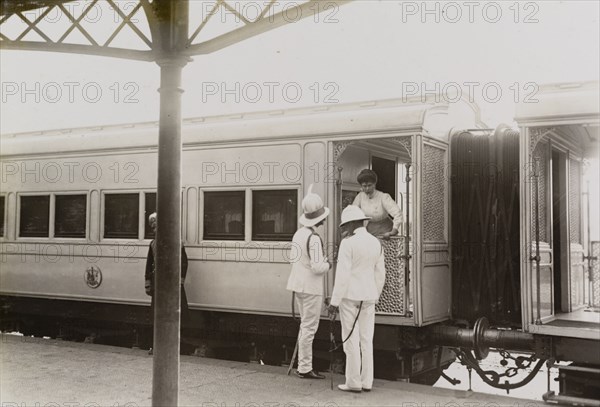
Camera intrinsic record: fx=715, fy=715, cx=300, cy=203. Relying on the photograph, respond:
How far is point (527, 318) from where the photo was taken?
7641 millimetres

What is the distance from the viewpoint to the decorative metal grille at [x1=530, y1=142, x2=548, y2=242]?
780 centimetres

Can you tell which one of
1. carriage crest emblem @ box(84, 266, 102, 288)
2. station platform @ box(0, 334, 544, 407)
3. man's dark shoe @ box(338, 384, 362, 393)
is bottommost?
station platform @ box(0, 334, 544, 407)

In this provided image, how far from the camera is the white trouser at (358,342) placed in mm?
7547

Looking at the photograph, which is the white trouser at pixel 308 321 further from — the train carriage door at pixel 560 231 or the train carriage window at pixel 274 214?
the train carriage door at pixel 560 231

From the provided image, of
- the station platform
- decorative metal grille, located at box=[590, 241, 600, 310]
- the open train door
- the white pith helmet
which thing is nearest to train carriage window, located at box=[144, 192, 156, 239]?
the station platform

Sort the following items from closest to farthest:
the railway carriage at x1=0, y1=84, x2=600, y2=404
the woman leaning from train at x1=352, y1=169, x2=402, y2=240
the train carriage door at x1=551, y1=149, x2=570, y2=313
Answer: the railway carriage at x1=0, y1=84, x2=600, y2=404 → the woman leaning from train at x1=352, y1=169, x2=402, y2=240 → the train carriage door at x1=551, y1=149, x2=570, y2=313

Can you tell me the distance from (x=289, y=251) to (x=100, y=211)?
3456 mm

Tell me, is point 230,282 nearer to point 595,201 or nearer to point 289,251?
Answer: point 289,251

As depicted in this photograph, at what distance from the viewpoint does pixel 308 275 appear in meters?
8.16

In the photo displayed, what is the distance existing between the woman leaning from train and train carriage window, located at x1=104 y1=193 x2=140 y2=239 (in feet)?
11.5

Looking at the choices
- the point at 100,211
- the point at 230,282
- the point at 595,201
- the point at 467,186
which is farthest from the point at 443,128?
the point at 100,211

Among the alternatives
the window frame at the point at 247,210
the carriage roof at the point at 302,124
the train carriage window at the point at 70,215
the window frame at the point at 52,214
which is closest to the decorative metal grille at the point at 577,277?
the carriage roof at the point at 302,124

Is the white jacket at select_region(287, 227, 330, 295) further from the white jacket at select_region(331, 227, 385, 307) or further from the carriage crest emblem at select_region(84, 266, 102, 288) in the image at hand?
the carriage crest emblem at select_region(84, 266, 102, 288)

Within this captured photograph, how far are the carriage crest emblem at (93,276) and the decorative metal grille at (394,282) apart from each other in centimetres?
454
